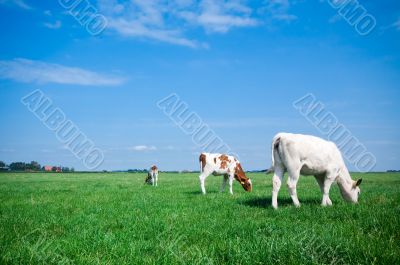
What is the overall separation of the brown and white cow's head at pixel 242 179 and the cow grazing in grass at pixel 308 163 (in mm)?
7293

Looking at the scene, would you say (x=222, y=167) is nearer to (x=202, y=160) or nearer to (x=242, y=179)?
(x=202, y=160)

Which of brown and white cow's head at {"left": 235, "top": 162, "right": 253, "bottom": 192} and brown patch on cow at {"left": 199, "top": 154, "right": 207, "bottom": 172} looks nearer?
brown and white cow's head at {"left": 235, "top": 162, "right": 253, "bottom": 192}

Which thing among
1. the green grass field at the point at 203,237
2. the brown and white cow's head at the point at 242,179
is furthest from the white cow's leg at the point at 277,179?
the brown and white cow's head at the point at 242,179

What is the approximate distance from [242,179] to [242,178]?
0.19ft

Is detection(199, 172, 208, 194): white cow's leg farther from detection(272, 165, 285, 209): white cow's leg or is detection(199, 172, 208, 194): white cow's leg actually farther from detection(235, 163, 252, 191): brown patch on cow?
detection(272, 165, 285, 209): white cow's leg

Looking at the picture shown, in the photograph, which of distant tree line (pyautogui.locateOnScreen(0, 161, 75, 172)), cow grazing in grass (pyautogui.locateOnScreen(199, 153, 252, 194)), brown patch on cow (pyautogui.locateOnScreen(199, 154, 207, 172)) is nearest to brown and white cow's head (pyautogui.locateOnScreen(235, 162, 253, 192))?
cow grazing in grass (pyautogui.locateOnScreen(199, 153, 252, 194))

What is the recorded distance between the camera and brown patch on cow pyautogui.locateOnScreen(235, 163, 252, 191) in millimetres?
18969

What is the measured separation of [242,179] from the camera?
19.2 metres

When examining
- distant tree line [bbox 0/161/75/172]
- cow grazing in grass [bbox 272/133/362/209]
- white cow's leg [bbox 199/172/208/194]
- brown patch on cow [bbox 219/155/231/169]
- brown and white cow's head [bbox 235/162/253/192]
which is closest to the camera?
cow grazing in grass [bbox 272/133/362/209]

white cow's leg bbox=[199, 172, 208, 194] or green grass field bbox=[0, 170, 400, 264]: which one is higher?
white cow's leg bbox=[199, 172, 208, 194]

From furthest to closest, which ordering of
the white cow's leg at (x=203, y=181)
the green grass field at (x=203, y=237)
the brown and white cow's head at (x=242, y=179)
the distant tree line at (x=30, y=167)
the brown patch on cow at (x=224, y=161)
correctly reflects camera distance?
the distant tree line at (x=30, y=167)
the brown patch on cow at (x=224, y=161)
the brown and white cow's head at (x=242, y=179)
the white cow's leg at (x=203, y=181)
the green grass field at (x=203, y=237)

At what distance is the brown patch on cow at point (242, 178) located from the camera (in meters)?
19.0

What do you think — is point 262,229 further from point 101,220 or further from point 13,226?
point 13,226

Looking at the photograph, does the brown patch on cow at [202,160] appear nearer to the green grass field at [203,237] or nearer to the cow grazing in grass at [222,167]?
the cow grazing in grass at [222,167]
